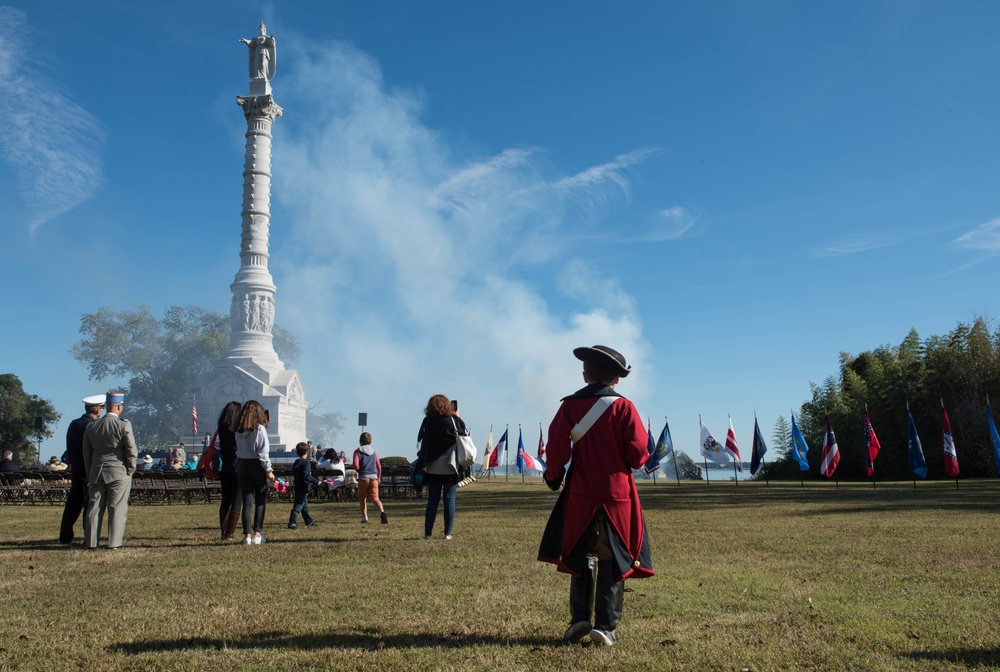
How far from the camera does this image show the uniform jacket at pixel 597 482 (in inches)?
207

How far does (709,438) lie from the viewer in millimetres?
36562

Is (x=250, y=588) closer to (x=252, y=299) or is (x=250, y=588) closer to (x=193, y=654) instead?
(x=193, y=654)

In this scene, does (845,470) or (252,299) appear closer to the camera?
(845,470)

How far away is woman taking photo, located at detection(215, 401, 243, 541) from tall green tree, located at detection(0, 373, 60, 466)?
51049mm

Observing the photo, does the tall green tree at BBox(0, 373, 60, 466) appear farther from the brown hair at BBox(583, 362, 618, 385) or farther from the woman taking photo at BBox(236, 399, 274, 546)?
the brown hair at BBox(583, 362, 618, 385)

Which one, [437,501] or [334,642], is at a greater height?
[437,501]

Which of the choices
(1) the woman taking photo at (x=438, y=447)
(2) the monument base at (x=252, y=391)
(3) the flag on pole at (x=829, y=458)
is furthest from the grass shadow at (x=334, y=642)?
(2) the monument base at (x=252, y=391)

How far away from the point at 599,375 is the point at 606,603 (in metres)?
1.50

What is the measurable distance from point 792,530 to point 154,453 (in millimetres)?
43090

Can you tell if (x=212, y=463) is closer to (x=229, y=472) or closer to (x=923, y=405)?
(x=229, y=472)

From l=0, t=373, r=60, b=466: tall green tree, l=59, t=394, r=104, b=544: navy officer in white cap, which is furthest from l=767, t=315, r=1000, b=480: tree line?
l=0, t=373, r=60, b=466: tall green tree

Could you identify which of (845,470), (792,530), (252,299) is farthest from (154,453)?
(792,530)

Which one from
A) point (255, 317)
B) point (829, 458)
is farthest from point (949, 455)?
point (255, 317)

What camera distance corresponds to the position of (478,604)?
6.48 metres
